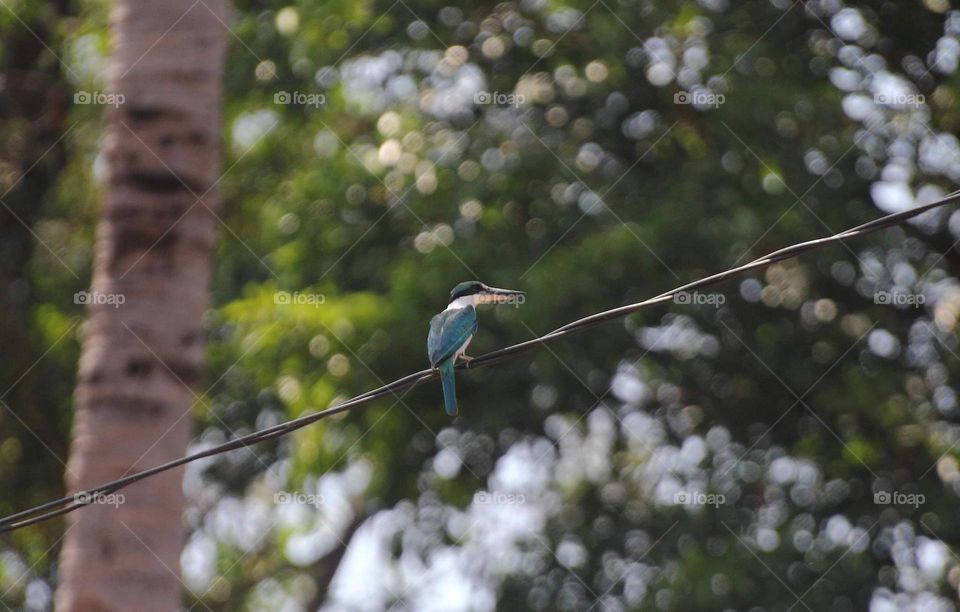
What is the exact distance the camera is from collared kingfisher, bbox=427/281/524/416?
679 cm

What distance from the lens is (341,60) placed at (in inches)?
422

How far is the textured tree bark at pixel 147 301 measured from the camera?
21.8 ft

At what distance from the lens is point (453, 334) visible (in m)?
6.93

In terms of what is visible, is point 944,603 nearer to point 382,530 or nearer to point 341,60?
point 382,530

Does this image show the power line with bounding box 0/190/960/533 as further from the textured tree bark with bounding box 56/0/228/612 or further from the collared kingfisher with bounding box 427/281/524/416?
the collared kingfisher with bounding box 427/281/524/416

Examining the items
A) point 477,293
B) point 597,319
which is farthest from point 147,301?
point 597,319

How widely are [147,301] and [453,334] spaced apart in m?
1.52

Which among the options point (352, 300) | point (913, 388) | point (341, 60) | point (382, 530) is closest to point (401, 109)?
point (341, 60)

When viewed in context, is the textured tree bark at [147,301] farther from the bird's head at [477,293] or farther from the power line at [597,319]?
the bird's head at [477,293]

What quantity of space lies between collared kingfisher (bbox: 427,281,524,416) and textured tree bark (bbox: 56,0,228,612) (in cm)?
121

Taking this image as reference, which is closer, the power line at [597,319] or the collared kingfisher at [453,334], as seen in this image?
the power line at [597,319]

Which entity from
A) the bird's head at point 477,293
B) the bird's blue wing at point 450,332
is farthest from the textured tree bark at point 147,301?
the bird's head at point 477,293

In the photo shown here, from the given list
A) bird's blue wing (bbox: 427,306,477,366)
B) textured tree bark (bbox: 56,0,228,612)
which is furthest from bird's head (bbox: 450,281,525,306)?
textured tree bark (bbox: 56,0,228,612)

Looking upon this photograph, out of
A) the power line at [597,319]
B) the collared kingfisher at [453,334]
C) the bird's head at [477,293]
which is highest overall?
the power line at [597,319]
